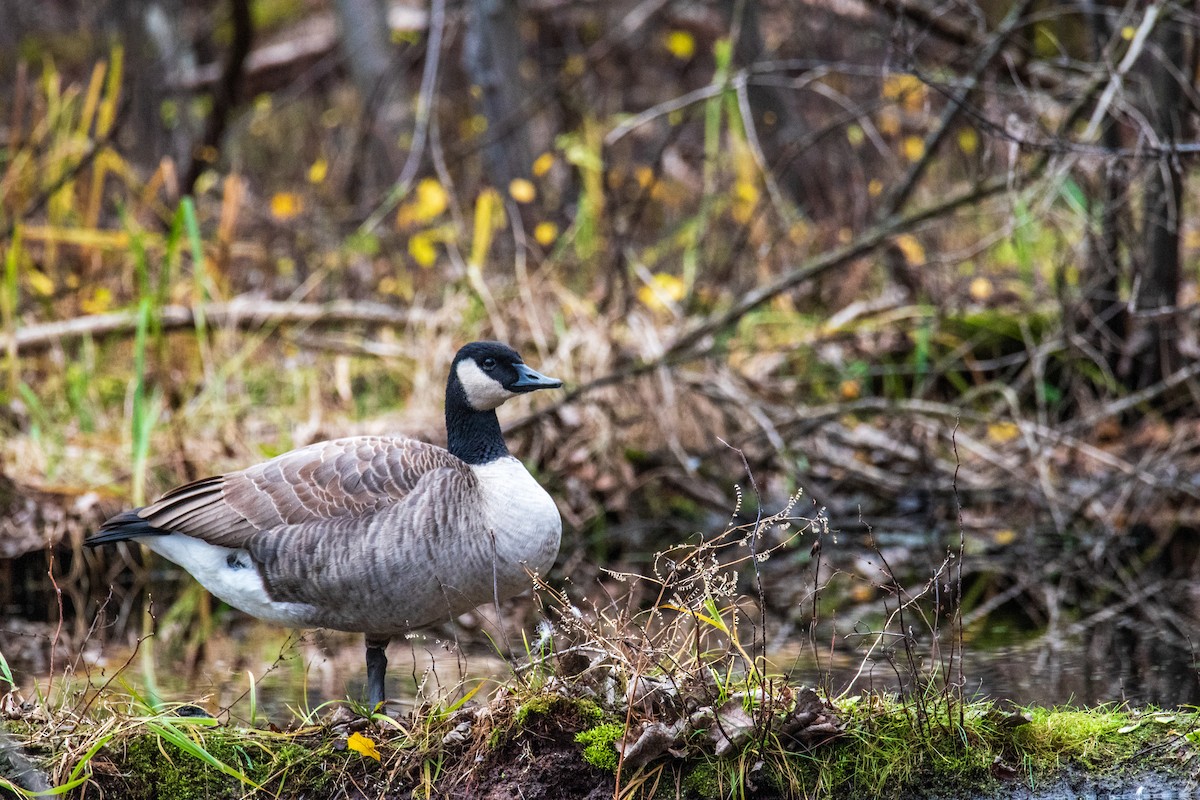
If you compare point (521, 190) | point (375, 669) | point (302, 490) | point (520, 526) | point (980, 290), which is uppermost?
point (521, 190)

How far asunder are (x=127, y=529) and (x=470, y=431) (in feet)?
4.14

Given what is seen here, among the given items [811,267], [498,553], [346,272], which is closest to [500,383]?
[498,553]

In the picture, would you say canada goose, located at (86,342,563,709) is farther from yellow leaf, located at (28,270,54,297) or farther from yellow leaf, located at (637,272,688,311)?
yellow leaf, located at (28,270,54,297)

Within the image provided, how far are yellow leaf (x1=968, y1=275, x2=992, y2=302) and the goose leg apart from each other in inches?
236

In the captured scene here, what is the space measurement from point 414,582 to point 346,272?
21.5 ft

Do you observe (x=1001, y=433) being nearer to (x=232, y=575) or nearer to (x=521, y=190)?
(x=521, y=190)

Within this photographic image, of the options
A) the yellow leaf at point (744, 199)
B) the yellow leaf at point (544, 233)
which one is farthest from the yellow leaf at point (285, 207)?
the yellow leaf at point (744, 199)

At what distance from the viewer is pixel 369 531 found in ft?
13.7

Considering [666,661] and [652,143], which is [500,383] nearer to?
[666,661]

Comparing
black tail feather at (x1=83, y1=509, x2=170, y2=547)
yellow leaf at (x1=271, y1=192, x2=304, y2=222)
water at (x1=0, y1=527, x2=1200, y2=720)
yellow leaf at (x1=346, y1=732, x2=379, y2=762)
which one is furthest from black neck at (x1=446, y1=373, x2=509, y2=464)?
yellow leaf at (x1=271, y1=192, x2=304, y2=222)

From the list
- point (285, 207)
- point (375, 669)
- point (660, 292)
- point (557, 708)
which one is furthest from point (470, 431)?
point (285, 207)

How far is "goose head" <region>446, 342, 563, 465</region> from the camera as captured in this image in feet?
15.4

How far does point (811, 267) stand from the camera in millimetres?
7219

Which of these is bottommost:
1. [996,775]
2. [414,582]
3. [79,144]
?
[996,775]
